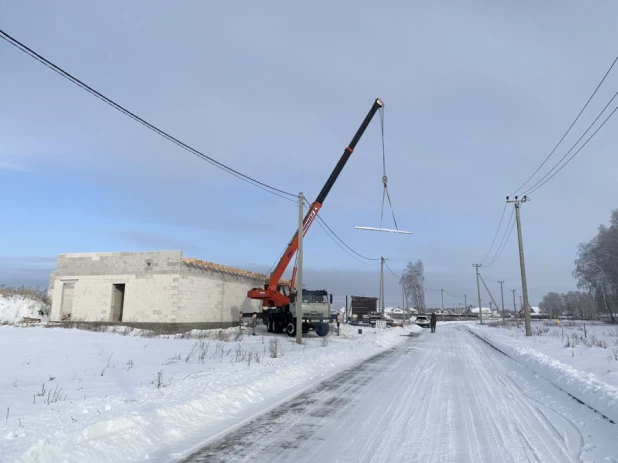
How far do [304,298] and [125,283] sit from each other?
12.4 meters

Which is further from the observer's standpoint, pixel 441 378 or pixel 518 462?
pixel 441 378

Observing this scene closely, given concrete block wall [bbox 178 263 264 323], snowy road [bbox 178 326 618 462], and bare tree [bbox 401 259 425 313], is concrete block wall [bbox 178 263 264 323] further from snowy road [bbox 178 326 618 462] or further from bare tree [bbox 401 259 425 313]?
bare tree [bbox 401 259 425 313]

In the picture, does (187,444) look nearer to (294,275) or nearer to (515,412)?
(515,412)

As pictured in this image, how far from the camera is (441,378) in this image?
458 inches

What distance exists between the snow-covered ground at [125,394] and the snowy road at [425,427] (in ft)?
2.68

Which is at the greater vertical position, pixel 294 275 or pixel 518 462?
pixel 294 275

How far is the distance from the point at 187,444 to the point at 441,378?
25.9 feet

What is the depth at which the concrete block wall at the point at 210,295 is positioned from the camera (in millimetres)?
28828

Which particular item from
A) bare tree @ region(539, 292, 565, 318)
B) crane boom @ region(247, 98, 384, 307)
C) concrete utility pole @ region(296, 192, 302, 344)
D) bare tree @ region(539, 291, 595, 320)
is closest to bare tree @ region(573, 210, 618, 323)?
bare tree @ region(539, 291, 595, 320)

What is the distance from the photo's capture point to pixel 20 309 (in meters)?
32.3

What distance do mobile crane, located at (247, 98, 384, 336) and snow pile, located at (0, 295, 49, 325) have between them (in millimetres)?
17420

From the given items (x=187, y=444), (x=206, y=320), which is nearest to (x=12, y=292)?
(x=206, y=320)

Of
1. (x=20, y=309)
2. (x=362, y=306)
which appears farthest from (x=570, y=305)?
(x=20, y=309)

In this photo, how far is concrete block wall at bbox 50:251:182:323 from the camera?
28438 mm
